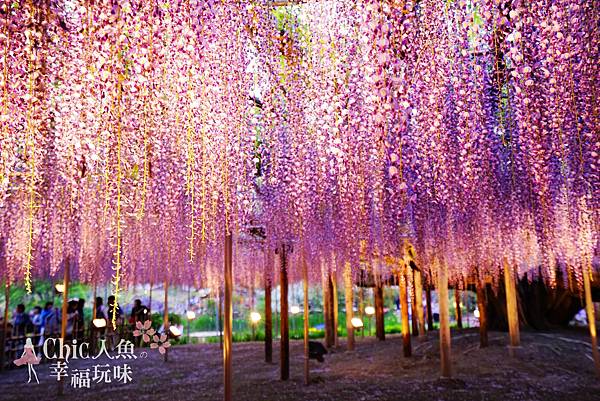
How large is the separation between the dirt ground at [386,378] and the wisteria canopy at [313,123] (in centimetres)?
153

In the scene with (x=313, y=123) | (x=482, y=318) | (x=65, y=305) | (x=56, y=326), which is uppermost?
(x=313, y=123)

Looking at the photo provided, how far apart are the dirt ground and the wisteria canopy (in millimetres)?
1530

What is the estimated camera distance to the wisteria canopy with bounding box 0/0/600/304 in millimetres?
2811

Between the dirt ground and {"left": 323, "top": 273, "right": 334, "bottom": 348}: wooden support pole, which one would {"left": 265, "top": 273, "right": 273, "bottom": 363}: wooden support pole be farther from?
{"left": 323, "top": 273, "right": 334, "bottom": 348}: wooden support pole

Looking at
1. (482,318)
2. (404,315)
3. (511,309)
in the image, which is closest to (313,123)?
(404,315)

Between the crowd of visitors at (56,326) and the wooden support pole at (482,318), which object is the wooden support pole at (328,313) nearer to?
the wooden support pole at (482,318)

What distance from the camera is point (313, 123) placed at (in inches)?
214

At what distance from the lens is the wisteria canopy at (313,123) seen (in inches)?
111

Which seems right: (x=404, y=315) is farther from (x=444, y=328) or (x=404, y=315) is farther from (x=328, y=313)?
(x=328, y=313)

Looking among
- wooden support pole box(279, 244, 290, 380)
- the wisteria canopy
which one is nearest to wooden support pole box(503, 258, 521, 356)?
the wisteria canopy

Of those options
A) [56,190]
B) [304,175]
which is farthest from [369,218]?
[56,190]

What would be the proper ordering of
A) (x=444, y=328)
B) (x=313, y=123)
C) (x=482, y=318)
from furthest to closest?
(x=482, y=318) → (x=444, y=328) → (x=313, y=123)

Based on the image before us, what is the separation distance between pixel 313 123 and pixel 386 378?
3.84 m

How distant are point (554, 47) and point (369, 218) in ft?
11.4
